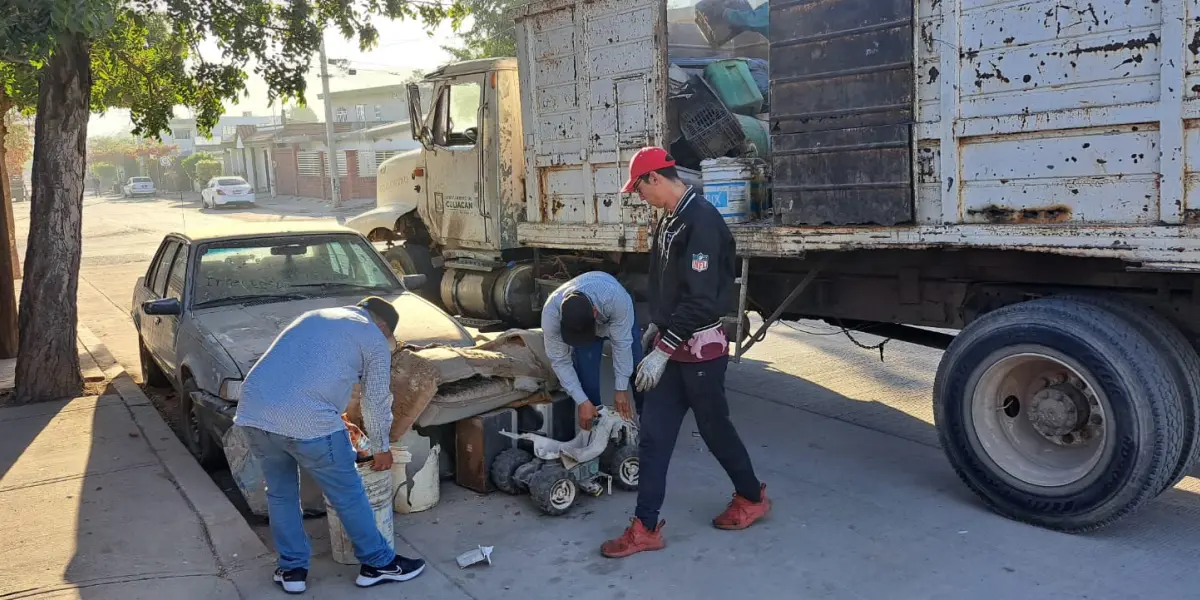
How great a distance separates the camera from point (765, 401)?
23.4 feet

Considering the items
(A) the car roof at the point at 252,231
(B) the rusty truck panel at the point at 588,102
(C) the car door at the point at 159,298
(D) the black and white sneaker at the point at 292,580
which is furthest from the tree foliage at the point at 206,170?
(D) the black and white sneaker at the point at 292,580

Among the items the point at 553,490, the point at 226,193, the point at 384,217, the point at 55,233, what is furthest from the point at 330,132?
the point at 553,490

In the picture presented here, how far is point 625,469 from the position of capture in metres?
5.29

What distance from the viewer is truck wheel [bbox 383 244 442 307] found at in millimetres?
9688

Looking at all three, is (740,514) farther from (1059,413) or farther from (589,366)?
(1059,413)

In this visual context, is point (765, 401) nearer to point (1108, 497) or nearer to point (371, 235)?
point (1108, 497)

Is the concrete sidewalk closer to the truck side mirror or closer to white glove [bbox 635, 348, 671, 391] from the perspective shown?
white glove [bbox 635, 348, 671, 391]

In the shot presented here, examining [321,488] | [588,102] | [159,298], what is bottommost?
[321,488]

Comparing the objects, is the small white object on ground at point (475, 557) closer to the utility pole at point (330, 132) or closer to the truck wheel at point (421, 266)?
the truck wheel at point (421, 266)

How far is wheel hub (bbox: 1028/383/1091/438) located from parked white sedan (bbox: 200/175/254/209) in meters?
39.8

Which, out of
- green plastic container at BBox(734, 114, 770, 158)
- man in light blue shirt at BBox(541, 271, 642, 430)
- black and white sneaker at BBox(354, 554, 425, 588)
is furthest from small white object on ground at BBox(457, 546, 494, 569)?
green plastic container at BBox(734, 114, 770, 158)

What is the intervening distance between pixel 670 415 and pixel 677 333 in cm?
44

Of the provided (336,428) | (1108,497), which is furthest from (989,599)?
(336,428)

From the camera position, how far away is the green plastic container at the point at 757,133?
265 inches
